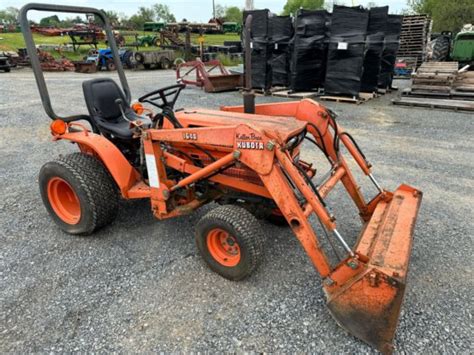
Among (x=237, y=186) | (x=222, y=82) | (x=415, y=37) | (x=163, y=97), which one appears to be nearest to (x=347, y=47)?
(x=222, y=82)

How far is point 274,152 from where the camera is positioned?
87.9 inches

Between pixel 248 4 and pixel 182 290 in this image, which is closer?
pixel 182 290

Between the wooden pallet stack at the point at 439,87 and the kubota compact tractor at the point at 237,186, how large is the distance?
723 cm

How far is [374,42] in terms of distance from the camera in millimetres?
9258

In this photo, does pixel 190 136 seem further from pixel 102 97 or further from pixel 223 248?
pixel 102 97

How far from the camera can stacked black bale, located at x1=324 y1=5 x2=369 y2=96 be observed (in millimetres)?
8367

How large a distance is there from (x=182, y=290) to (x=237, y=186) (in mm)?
890

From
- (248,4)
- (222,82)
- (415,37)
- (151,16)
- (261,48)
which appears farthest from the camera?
(151,16)

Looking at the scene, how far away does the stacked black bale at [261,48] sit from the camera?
9805 millimetres

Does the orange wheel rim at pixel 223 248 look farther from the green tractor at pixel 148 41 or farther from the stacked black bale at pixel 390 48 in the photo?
the green tractor at pixel 148 41

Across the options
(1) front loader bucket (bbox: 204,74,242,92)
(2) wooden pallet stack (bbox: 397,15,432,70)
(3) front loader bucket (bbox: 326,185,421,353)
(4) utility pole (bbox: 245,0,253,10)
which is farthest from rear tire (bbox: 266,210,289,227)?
(2) wooden pallet stack (bbox: 397,15,432,70)

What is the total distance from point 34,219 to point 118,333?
77.4 inches

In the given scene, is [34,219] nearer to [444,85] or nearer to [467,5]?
[444,85]

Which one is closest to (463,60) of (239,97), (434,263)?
(239,97)
